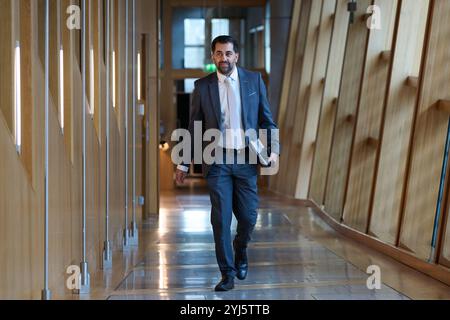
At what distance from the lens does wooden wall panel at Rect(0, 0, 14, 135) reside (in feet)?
13.7

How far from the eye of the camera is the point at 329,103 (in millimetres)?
11414

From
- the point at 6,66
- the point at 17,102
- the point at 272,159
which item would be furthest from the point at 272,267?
the point at 6,66

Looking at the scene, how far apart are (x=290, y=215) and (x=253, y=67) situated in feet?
22.7

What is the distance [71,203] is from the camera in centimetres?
548

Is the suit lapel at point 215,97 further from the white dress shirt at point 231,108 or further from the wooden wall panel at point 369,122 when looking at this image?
the wooden wall panel at point 369,122

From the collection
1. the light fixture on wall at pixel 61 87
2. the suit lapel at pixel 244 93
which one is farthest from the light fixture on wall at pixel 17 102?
the suit lapel at pixel 244 93

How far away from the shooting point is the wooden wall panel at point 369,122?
27.2ft

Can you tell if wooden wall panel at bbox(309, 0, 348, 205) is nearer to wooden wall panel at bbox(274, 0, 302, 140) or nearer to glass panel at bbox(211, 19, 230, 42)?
wooden wall panel at bbox(274, 0, 302, 140)

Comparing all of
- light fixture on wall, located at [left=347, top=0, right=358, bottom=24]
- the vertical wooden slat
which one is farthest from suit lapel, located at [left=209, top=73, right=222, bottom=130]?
light fixture on wall, located at [left=347, top=0, right=358, bottom=24]

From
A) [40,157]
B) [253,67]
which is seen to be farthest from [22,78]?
[253,67]

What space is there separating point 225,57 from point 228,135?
0.50m

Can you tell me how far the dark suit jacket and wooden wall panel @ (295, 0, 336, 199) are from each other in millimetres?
6221

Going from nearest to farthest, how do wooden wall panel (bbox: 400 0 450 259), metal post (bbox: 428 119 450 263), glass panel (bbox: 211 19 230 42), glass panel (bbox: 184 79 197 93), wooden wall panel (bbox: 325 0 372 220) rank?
metal post (bbox: 428 119 450 263) < wooden wall panel (bbox: 400 0 450 259) < wooden wall panel (bbox: 325 0 372 220) < glass panel (bbox: 211 19 230 42) < glass panel (bbox: 184 79 197 93)

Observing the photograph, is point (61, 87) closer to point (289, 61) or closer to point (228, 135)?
point (228, 135)
